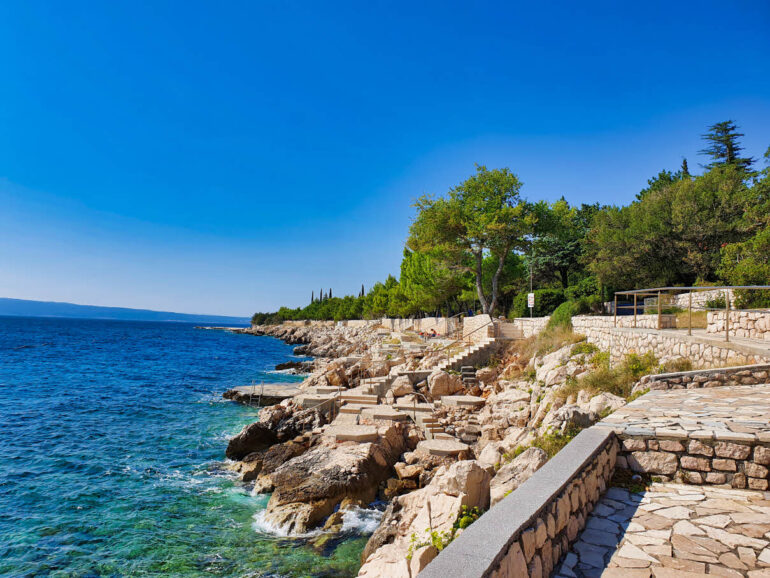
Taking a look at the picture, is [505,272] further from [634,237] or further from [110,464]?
A: [110,464]

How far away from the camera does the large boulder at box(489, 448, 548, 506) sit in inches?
256

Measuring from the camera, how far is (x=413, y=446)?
484 inches

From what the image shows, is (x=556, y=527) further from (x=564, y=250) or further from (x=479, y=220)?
(x=564, y=250)

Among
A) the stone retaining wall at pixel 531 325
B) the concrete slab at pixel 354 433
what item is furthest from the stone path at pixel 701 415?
the stone retaining wall at pixel 531 325

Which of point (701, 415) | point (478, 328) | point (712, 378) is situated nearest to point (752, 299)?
→ point (712, 378)

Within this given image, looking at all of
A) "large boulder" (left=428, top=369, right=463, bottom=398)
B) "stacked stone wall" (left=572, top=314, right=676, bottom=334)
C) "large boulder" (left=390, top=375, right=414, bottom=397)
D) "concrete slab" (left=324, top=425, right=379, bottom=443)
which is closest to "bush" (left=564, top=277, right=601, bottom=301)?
"stacked stone wall" (left=572, top=314, right=676, bottom=334)

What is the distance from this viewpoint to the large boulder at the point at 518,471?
651 centimetres

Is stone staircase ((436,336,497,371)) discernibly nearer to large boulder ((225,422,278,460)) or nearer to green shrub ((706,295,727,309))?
large boulder ((225,422,278,460))

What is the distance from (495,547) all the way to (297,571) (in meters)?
6.36

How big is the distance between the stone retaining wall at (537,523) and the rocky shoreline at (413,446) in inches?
83.8

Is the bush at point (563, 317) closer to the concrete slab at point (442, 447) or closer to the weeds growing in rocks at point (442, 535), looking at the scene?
the concrete slab at point (442, 447)

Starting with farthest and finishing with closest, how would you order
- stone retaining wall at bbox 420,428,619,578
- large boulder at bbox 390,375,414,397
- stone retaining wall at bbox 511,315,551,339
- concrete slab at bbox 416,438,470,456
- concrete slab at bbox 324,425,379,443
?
stone retaining wall at bbox 511,315,551,339 → large boulder at bbox 390,375,414,397 → concrete slab at bbox 324,425,379,443 → concrete slab at bbox 416,438,470,456 → stone retaining wall at bbox 420,428,619,578

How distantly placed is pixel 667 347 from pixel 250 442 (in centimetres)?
1231

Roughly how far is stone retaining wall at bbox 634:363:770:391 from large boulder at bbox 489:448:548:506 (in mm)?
2794
